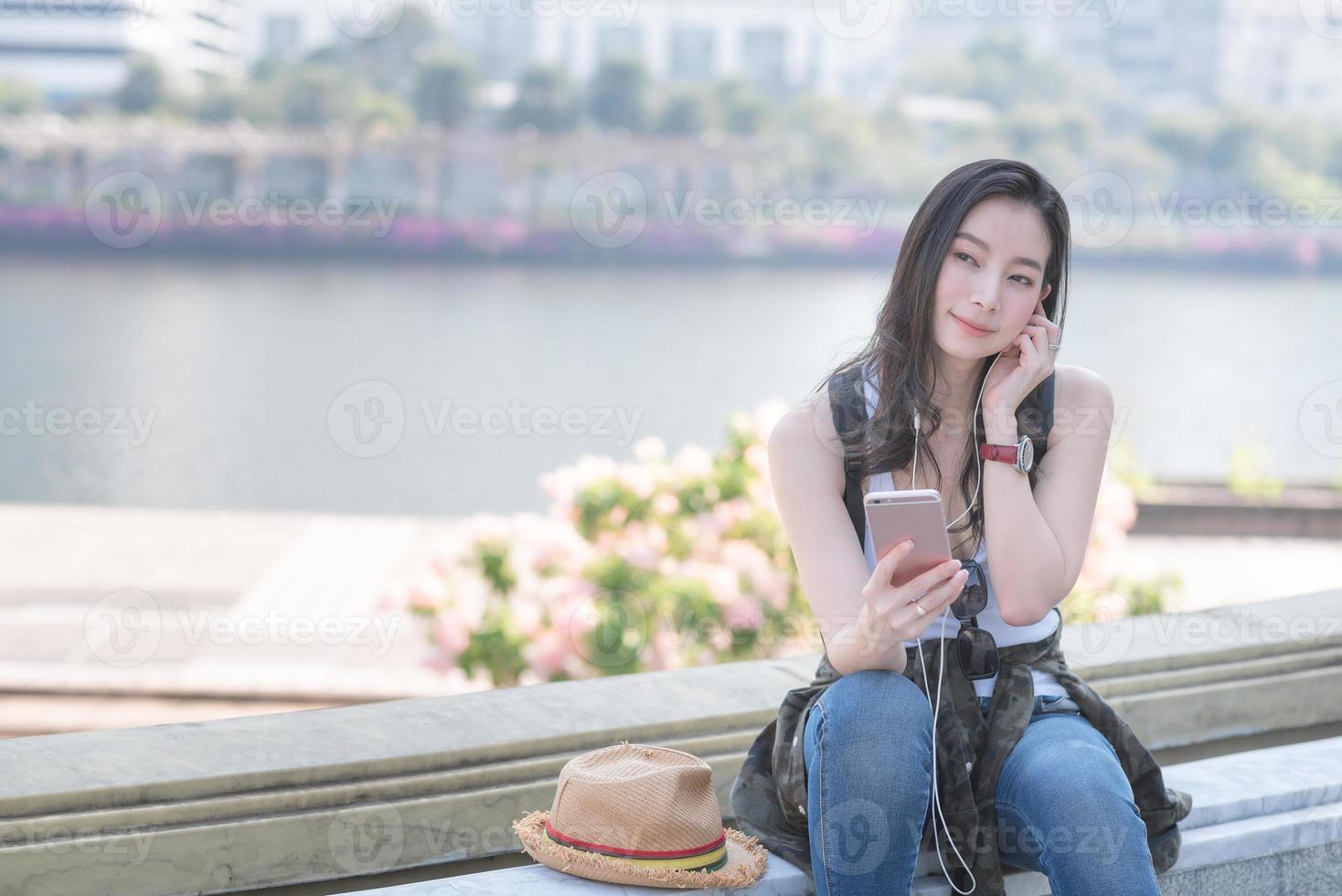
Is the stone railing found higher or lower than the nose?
lower

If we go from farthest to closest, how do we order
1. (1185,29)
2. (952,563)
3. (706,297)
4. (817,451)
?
(706,297), (1185,29), (817,451), (952,563)

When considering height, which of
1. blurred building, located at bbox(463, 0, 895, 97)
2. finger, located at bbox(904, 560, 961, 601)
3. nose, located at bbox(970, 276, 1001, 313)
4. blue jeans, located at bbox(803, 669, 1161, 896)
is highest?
blurred building, located at bbox(463, 0, 895, 97)

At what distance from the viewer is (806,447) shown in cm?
140

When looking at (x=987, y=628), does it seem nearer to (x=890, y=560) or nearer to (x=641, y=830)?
(x=890, y=560)

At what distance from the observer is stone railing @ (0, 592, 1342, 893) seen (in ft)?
4.45

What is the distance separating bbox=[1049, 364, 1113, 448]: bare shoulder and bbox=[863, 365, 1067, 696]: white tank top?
0.17 m

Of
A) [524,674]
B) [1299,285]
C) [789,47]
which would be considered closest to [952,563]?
[524,674]

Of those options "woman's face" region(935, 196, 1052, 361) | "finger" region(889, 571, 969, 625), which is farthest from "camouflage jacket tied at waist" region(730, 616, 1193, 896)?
"woman's face" region(935, 196, 1052, 361)

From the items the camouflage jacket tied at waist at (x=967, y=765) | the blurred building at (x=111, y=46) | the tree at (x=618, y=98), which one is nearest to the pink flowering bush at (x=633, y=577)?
the camouflage jacket tied at waist at (x=967, y=765)

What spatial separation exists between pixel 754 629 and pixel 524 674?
0.56m

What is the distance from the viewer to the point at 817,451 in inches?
55.2

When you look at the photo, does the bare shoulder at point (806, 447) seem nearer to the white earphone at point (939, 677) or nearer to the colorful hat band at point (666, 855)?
the white earphone at point (939, 677)

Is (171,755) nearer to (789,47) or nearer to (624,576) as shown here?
(624,576)

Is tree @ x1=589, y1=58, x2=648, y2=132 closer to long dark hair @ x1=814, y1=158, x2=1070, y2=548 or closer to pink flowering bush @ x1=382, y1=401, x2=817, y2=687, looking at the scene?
pink flowering bush @ x1=382, y1=401, x2=817, y2=687
